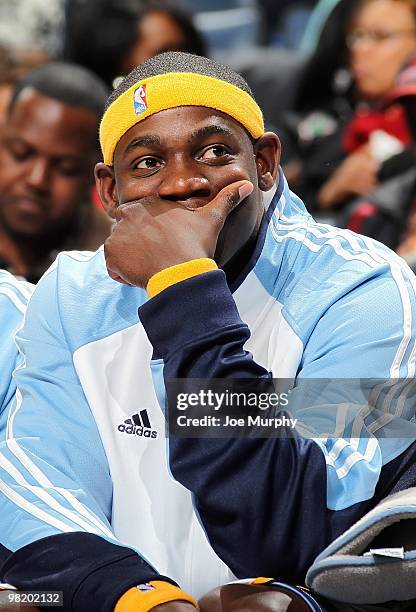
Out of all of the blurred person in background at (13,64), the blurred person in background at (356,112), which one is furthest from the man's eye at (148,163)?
the blurred person in background at (13,64)

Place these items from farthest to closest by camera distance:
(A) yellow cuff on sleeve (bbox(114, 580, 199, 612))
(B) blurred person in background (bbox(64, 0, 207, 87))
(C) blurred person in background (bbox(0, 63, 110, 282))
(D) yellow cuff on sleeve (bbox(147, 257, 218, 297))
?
1. (B) blurred person in background (bbox(64, 0, 207, 87))
2. (C) blurred person in background (bbox(0, 63, 110, 282))
3. (D) yellow cuff on sleeve (bbox(147, 257, 218, 297))
4. (A) yellow cuff on sleeve (bbox(114, 580, 199, 612))

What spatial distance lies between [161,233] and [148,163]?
0.13 meters

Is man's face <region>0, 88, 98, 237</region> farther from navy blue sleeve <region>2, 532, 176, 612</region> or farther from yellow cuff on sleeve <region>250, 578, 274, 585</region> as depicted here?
yellow cuff on sleeve <region>250, 578, 274, 585</region>

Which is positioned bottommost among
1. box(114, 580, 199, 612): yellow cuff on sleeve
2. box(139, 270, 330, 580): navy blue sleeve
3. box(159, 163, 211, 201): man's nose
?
box(114, 580, 199, 612): yellow cuff on sleeve

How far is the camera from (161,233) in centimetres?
136

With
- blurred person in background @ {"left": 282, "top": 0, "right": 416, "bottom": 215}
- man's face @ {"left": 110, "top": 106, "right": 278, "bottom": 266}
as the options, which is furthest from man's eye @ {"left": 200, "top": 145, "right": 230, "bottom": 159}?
blurred person in background @ {"left": 282, "top": 0, "right": 416, "bottom": 215}

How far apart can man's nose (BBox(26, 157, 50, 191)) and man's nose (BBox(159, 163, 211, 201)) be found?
127 cm

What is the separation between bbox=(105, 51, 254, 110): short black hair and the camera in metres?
1.48

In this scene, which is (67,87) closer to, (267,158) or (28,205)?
(28,205)

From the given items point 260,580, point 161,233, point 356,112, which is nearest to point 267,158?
point 161,233

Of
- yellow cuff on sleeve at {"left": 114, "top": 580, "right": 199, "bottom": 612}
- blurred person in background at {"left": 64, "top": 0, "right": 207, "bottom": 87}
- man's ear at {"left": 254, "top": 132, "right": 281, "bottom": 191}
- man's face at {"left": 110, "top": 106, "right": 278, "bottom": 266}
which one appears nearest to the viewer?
yellow cuff on sleeve at {"left": 114, "top": 580, "right": 199, "bottom": 612}

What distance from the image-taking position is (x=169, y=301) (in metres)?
1.28

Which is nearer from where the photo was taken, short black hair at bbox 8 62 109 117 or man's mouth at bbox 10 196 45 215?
man's mouth at bbox 10 196 45 215

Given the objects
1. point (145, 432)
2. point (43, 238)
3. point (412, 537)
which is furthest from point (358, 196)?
point (412, 537)
